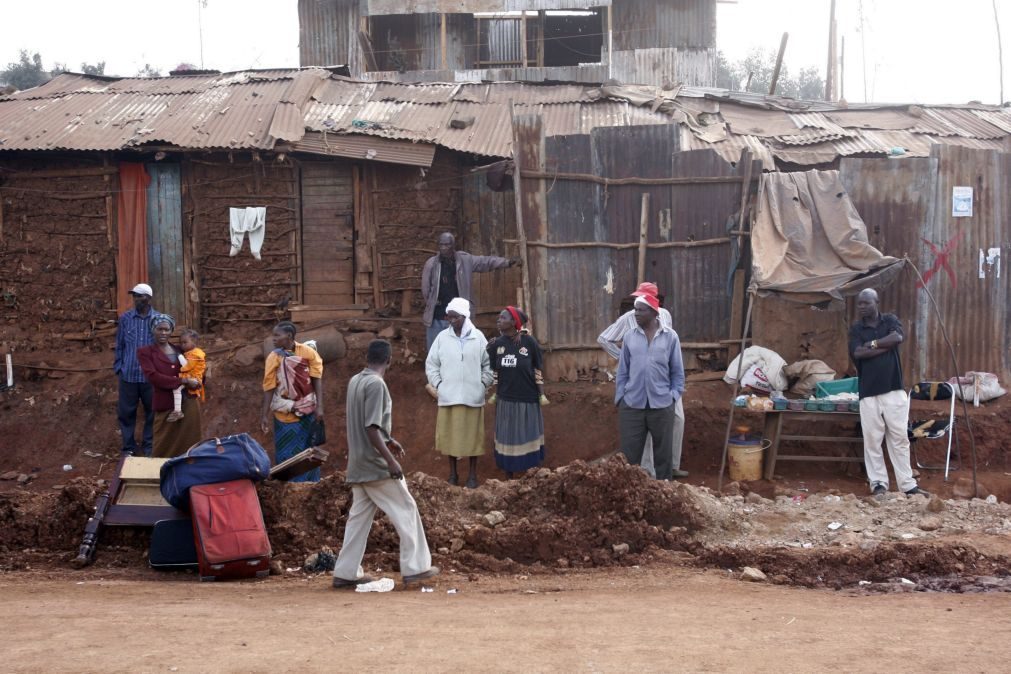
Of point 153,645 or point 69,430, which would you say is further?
point 69,430

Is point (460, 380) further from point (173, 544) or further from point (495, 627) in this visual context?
point (495, 627)

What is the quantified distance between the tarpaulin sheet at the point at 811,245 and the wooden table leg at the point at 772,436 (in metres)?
1.25

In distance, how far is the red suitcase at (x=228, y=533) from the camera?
6691mm

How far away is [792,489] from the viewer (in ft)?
32.7

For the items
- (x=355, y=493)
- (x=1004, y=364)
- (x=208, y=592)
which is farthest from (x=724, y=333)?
(x=208, y=592)

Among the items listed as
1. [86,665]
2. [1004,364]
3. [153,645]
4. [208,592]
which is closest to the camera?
[86,665]

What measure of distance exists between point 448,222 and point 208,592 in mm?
7642

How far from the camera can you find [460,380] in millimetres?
9438

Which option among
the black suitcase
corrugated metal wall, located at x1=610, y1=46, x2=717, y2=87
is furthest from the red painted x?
corrugated metal wall, located at x1=610, y1=46, x2=717, y2=87

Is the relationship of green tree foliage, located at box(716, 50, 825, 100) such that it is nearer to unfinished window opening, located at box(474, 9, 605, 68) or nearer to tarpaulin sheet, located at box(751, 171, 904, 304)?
unfinished window opening, located at box(474, 9, 605, 68)

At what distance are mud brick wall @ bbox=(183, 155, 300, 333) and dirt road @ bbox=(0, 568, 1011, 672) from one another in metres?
6.80

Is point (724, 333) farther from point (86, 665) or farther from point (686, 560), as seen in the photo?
point (86, 665)

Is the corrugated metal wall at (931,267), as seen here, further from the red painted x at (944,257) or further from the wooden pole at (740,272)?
the wooden pole at (740,272)

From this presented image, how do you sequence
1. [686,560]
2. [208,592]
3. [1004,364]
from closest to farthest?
1. [208,592]
2. [686,560]
3. [1004,364]
